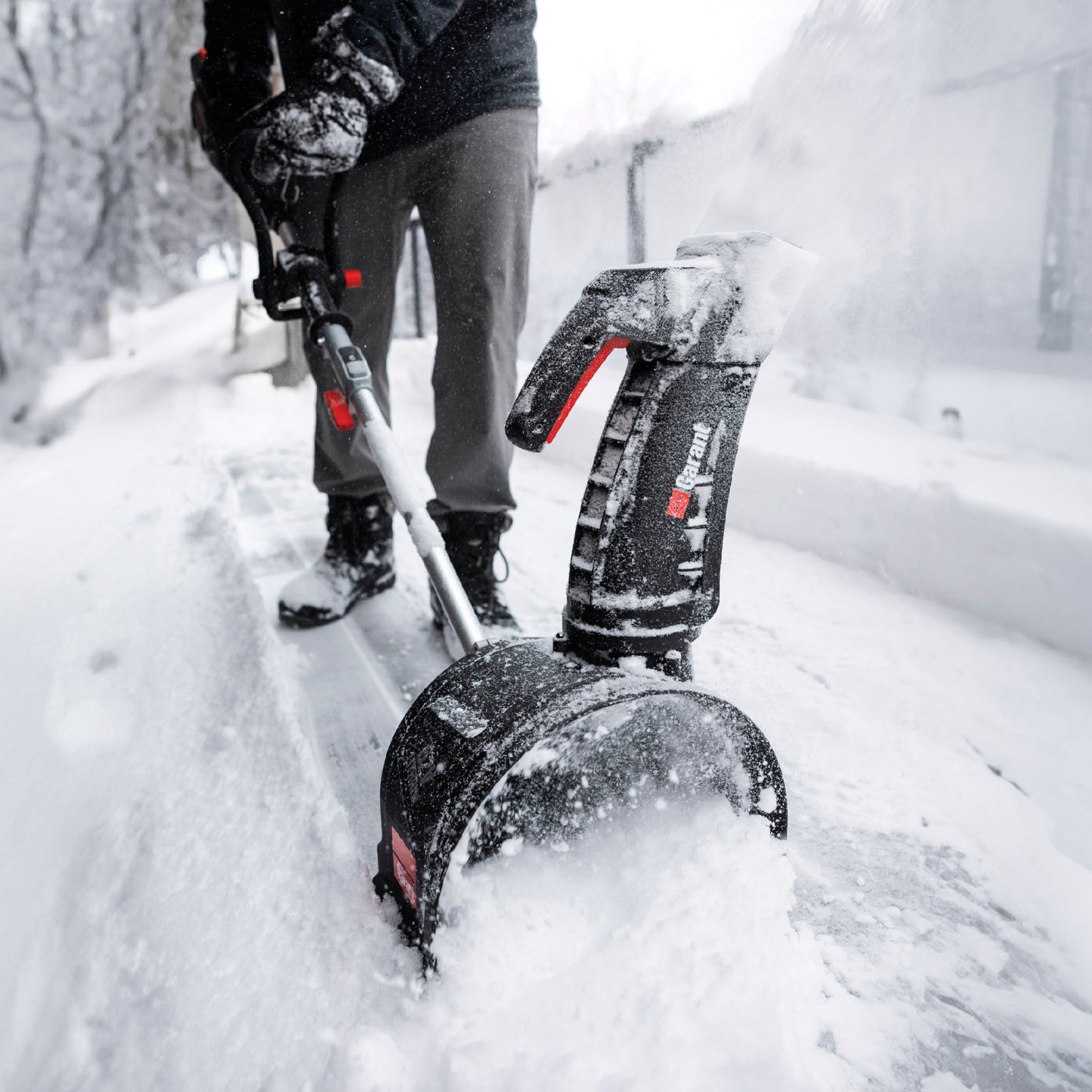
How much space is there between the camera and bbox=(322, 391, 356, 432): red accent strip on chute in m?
1.22

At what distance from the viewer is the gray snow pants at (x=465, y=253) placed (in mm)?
1296

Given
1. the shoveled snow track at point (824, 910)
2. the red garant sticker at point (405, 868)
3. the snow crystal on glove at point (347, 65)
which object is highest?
the snow crystal on glove at point (347, 65)

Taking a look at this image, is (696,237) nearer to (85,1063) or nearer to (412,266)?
(85,1063)

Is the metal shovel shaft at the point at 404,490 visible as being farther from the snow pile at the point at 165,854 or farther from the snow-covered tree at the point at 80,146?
the snow-covered tree at the point at 80,146

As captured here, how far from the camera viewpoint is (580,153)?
11.5 feet

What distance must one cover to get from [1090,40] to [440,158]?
60.6 inches

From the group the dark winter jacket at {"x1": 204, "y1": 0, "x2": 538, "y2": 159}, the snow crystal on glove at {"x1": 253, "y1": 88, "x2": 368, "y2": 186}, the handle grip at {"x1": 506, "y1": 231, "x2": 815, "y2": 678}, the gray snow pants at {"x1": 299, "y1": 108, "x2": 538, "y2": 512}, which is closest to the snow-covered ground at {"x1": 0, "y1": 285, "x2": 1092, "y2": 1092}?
the handle grip at {"x1": 506, "y1": 231, "x2": 815, "y2": 678}

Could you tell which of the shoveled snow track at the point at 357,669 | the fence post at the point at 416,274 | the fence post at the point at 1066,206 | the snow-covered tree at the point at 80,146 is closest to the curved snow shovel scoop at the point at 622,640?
the shoveled snow track at the point at 357,669

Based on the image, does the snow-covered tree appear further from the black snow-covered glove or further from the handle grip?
the handle grip

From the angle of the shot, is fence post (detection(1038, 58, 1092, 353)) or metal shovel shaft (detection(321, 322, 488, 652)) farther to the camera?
fence post (detection(1038, 58, 1092, 353))

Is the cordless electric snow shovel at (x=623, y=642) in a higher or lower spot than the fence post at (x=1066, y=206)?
lower

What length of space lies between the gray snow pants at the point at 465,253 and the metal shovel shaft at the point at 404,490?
25 centimetres

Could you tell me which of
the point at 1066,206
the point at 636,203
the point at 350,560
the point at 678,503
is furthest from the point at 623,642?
the point at 636,203

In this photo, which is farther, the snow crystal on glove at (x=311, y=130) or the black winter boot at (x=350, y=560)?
the black winter boot at (x=350, y=560)
